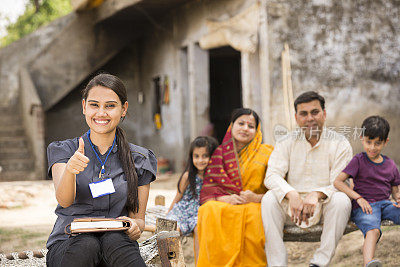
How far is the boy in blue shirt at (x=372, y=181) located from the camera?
130 inches

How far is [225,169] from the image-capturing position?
379cm

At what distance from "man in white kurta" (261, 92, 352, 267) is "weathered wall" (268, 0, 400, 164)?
2.87m

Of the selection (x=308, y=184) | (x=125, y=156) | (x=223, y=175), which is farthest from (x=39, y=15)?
(x=125, y=156)

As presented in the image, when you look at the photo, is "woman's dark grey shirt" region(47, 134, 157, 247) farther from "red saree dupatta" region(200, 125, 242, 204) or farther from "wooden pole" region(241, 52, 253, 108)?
"wooden pole" region(241, 52, 253, 108)

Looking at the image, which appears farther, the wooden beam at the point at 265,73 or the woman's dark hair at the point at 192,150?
the wooden beam at the point at 265,73

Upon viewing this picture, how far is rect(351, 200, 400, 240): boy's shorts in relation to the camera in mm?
Result: 3209

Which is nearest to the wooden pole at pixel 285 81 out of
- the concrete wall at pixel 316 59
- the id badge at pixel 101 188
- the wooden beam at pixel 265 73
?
the concrete wall at pixel 316 59

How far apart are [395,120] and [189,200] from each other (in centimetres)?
506

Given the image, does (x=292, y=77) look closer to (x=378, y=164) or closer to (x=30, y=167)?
(x=378, y=164)

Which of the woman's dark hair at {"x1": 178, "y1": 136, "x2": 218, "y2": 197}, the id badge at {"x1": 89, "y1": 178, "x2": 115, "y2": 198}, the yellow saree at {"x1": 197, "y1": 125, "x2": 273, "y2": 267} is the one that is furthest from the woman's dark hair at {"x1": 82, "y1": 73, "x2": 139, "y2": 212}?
the woman's dark hair at {"x1": 178, "y1": 136, "x2": 218, "y2": 197}

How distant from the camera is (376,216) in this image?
327 cm

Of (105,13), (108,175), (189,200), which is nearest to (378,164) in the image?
(189,200)

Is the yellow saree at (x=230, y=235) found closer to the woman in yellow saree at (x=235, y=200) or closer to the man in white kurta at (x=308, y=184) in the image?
the woman in yellow saree at (x=235, y=200)

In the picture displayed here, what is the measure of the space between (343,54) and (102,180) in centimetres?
554
